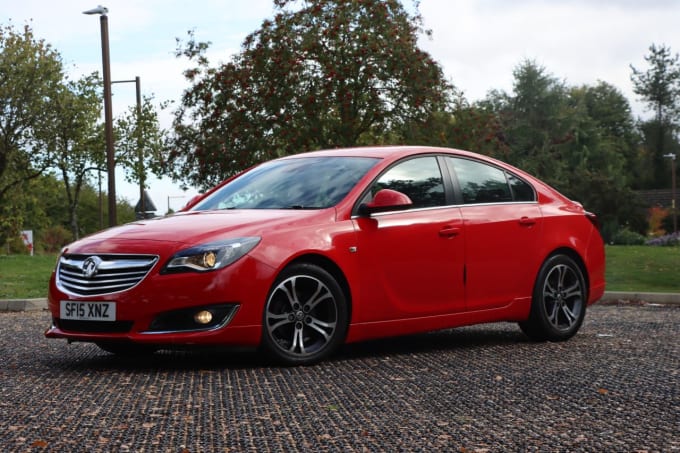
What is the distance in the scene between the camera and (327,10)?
1089 inches

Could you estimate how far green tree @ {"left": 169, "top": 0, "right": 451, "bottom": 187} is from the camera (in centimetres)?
2647

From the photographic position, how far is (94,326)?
7.29 m

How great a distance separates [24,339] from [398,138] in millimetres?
19539

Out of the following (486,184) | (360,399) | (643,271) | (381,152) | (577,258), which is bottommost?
(643,271)

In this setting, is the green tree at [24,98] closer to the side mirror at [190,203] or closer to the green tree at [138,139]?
the green tree at [138,139]

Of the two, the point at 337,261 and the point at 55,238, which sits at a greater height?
the point at 337,261

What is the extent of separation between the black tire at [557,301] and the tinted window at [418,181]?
50.5 inches

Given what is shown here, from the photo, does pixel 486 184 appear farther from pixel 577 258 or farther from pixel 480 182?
pixel 577 258

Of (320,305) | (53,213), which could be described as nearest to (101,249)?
(320,305)

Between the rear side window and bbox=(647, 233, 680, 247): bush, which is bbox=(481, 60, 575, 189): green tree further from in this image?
the rear side window

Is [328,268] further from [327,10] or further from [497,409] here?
[327,10]

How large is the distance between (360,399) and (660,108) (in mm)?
87606

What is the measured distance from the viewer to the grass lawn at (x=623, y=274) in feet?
57.4

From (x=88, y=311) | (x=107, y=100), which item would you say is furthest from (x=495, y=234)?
(x=107, y=100)
